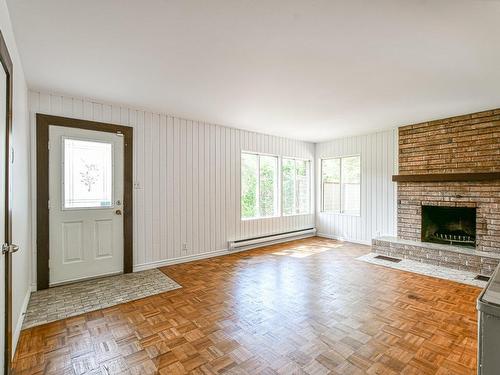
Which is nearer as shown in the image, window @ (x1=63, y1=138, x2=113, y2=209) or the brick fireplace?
window @ (x1=63, y1=138, x2=113, y2=209)

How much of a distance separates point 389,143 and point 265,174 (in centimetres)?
254

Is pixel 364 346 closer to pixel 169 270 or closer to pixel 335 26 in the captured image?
pixel 335 26

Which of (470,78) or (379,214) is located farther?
(379,214)

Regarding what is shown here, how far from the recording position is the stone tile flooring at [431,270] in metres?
3.55

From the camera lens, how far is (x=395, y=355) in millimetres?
1959

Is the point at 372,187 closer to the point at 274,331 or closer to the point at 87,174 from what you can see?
the point at 274,331

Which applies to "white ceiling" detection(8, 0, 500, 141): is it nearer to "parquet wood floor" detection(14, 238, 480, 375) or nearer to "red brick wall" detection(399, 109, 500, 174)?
"red brick wall" detection(399, 109, 500, 174)

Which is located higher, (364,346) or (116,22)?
(116,22)

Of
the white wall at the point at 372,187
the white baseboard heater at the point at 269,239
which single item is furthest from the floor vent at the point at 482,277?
the white baseboard heater at the point at 269,239

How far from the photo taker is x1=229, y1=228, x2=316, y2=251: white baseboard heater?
5105 millimetres

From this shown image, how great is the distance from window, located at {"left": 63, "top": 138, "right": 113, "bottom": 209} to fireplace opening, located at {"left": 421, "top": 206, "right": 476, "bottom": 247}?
5.24m

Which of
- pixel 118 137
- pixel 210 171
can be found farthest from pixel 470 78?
pixel 118 137

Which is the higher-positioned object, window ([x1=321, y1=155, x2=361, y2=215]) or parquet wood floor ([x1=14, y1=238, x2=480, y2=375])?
window ([x1=321, y1=155, x2=361, y2=215])

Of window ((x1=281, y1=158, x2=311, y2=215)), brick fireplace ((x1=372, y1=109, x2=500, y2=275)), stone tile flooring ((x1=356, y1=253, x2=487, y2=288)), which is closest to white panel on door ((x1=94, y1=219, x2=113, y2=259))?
window ((x1=281, y1=158, x2=311, y2=215))
